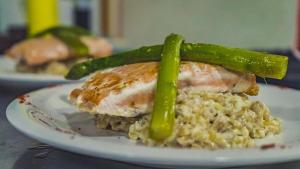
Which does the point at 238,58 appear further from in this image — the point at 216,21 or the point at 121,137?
the point at 216,21

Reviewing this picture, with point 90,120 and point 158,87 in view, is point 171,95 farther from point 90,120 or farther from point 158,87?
point 90,120

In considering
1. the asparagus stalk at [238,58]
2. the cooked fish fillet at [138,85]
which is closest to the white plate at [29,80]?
the cooked fish fillet at [138,85]

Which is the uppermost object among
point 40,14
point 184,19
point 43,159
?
point 43,159

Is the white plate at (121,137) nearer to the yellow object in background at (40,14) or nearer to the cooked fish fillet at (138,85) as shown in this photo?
the cooked fish fillet at (138,85)

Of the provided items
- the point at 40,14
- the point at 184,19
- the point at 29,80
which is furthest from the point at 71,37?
the point at 184,19

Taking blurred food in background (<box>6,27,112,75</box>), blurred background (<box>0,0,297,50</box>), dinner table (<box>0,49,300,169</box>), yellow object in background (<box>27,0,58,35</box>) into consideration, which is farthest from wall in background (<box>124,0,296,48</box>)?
dinner table (<box>0,49,300,169</box>)

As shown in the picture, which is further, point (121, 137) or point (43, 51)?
point (43, 51)

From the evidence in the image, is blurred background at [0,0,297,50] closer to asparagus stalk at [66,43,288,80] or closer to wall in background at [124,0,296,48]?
wall in background at [124,0,296,48]
